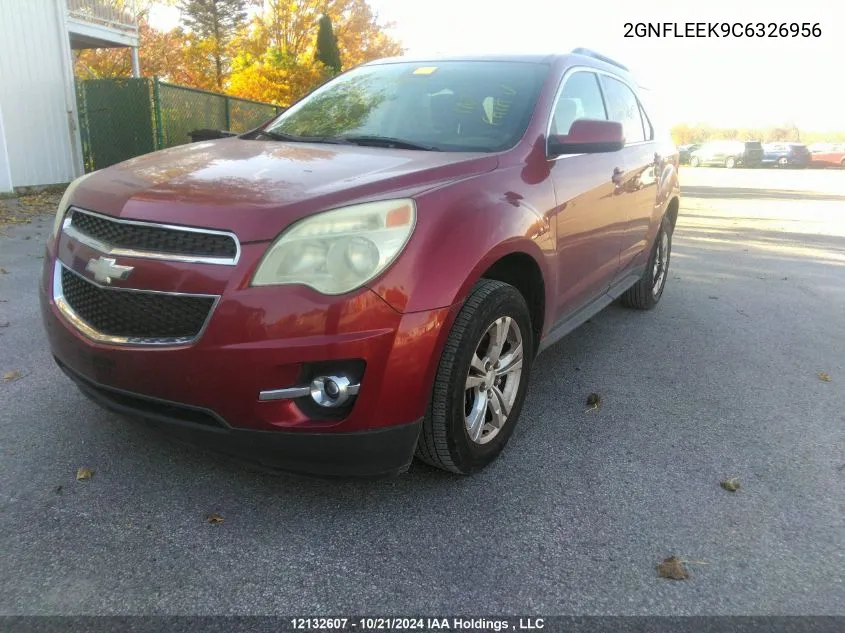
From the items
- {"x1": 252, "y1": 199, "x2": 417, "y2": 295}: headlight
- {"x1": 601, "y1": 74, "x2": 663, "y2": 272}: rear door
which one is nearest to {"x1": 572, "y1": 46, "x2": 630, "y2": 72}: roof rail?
{"x1": 601, "y1": 74, "x2": 663, "y2": 272}: rear door

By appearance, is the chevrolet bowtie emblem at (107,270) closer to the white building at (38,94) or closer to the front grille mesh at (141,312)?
the front grille mesh at (141,312)

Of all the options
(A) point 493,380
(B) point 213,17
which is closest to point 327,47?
(B) point 213,17

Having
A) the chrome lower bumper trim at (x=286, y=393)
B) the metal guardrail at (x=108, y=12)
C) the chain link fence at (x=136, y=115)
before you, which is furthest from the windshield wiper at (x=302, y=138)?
the metal guardrail at (x=108, y=12)

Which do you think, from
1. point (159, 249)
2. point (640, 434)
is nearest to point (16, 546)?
point (159, 249)

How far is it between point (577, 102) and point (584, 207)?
28.6 inches

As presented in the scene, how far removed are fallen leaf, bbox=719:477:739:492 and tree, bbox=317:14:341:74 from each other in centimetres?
2114

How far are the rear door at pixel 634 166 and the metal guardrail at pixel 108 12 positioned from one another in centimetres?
1262

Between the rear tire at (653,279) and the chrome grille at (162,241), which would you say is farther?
the rear tire at (653,279)

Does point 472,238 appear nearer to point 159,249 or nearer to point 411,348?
point 411,348

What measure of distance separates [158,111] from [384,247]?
11.3 metres

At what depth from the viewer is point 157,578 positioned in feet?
6.66

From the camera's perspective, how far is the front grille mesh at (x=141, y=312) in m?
2.08

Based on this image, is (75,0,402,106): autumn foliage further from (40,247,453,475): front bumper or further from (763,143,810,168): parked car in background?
(763,143,810,168): parked car in background

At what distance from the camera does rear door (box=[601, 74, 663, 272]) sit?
4145 mm
